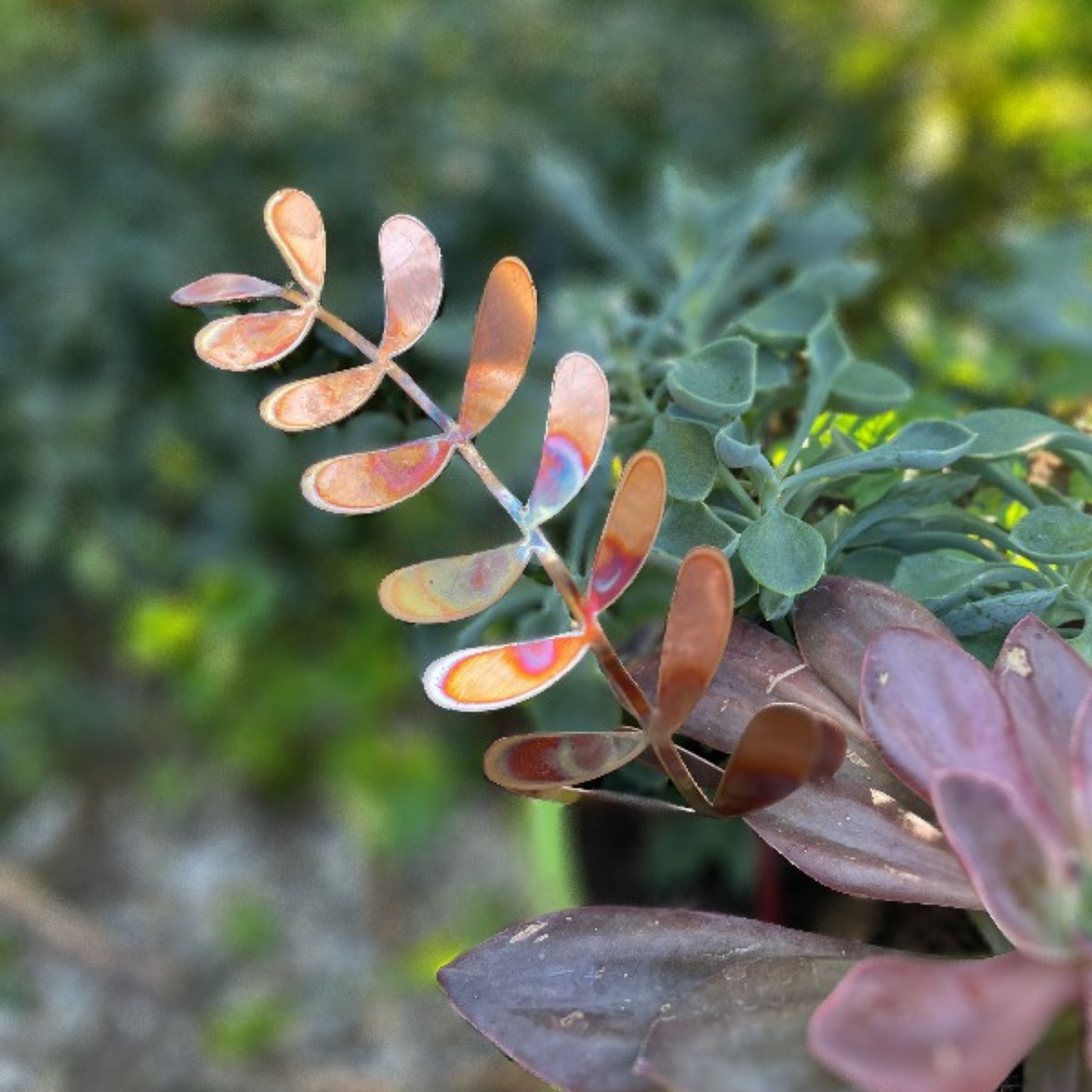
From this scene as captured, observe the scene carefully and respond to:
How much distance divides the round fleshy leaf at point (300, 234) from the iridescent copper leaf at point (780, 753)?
8.1 inches

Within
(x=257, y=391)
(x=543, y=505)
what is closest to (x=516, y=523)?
(x=543, y=505)

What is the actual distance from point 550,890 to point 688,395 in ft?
1.41

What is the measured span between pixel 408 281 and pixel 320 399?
0.05 m

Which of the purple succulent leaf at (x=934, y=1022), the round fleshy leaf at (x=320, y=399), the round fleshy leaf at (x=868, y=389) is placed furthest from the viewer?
the round fleshy leaf at (x=868, y=389)

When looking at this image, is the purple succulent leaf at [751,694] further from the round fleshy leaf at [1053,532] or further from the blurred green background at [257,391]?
the blurred green background at [257,391]

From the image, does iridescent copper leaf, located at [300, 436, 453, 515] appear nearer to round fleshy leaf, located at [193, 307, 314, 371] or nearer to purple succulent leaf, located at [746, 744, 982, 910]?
round fleshy leaf, located at [193, 307, 314, 371]

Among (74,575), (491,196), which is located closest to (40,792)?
(74,575)

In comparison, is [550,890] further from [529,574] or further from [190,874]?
[190,874]

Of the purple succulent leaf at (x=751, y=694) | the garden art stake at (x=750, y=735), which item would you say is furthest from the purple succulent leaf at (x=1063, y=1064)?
the purple succulent leaf at (x=751, y=694)

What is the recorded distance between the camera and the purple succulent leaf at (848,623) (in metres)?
0.40

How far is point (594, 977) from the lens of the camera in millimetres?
374

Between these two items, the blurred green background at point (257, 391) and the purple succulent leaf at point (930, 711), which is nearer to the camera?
the purple succulent leaf at point (930, 711)

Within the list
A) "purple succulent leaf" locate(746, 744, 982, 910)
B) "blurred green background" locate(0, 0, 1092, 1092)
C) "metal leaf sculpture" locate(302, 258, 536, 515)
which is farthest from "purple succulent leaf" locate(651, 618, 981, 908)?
"blurred green background" locate(0, 0, 1092, 1092)

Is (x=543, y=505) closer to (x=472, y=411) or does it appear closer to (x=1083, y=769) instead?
(x=472, y=411)
